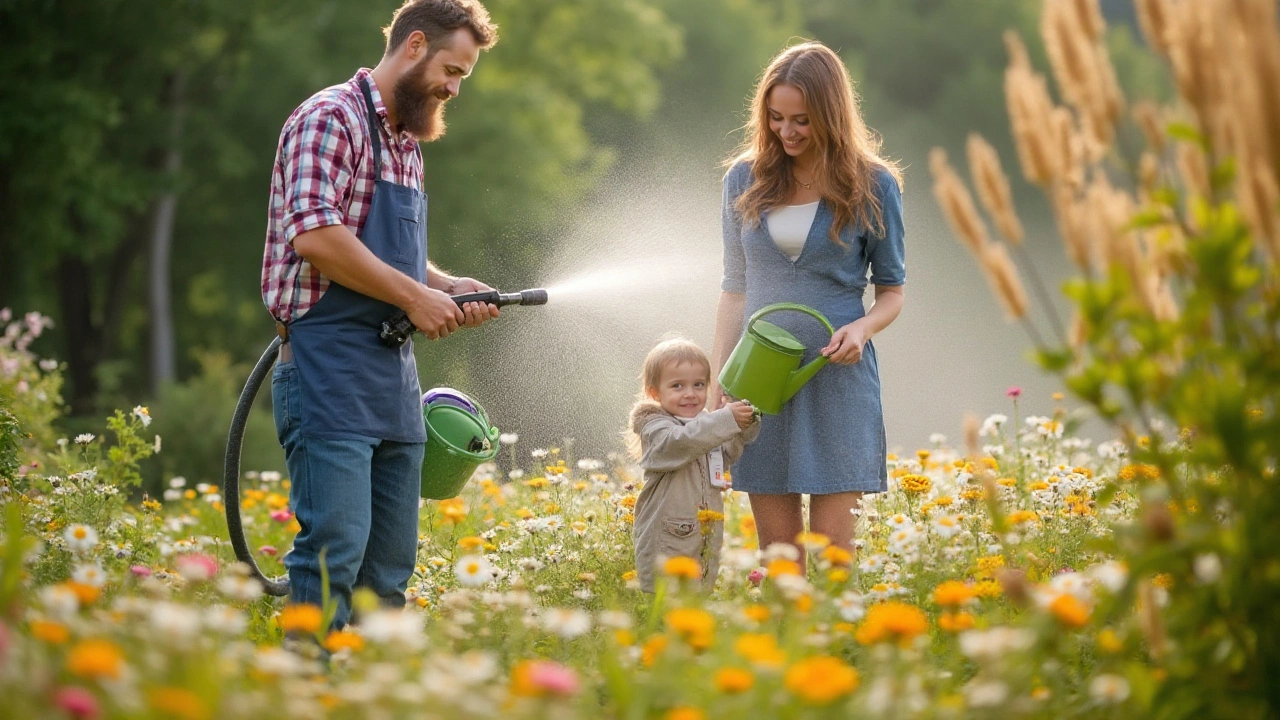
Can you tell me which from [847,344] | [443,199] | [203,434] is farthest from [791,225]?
[443,199]

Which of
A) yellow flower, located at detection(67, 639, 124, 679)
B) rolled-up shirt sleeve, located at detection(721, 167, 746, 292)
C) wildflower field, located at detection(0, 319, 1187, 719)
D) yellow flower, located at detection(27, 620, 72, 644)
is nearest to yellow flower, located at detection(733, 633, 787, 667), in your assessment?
wildflower field, located at detection(0, 319, 1187, 719)

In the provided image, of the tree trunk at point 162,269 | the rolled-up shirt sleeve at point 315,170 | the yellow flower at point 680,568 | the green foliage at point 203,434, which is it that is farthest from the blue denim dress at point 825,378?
the tree trunk at point 162,269

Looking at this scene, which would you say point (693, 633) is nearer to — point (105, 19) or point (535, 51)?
Answer: point (105, 19)

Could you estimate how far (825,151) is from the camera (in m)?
4.05

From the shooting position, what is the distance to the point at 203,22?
53.9ft

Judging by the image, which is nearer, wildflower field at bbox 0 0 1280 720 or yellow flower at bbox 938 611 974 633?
wildflower field at bbox 0 0 1280 720

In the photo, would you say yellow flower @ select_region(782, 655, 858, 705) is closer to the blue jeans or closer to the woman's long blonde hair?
the blue jeans

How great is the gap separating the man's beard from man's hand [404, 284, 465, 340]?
1.48 feet

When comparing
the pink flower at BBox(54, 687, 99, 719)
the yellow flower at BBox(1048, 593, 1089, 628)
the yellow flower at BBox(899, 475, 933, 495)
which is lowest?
the pink flower at BBox(54, 687, 99, 719)

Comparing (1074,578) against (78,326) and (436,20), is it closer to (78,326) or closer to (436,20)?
(436,20)

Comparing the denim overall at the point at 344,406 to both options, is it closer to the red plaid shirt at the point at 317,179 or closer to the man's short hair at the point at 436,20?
the red plaid shirt at the point at 317,179

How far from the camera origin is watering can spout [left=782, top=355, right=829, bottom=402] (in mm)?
3859

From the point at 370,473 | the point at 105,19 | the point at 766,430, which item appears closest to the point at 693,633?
the point at 370,473

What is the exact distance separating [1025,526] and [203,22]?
1477cm
